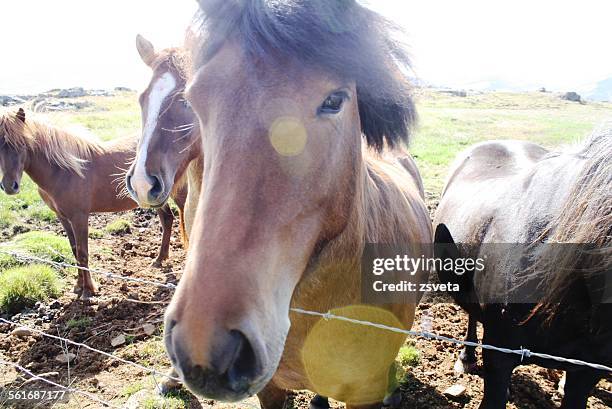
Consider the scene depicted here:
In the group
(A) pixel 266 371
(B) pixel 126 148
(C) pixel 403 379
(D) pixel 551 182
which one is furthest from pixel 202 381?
(B) pixel 126 148

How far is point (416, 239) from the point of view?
285 cm

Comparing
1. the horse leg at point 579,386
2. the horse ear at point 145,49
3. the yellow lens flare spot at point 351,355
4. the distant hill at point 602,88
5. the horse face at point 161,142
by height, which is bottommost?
the horse leg at point 579,386

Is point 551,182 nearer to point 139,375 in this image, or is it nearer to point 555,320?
point 555,320

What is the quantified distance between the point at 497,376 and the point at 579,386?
519 millimetres

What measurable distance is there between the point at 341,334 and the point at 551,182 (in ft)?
5.19

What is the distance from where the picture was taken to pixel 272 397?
8.44 ft

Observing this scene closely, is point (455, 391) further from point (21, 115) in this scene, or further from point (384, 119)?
point (21, 115)

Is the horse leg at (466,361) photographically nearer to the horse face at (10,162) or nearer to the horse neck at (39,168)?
the horse neck at (39,168)

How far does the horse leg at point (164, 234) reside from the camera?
6.22m

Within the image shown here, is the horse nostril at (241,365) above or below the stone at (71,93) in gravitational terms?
below

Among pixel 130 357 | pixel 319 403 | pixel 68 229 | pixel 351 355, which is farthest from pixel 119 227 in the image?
pixel 351 355

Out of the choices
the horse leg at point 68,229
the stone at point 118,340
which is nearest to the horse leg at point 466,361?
the stone at point 118,340

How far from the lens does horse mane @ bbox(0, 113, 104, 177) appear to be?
5539 mm

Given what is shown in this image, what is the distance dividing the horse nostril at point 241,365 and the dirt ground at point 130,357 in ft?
8.38
